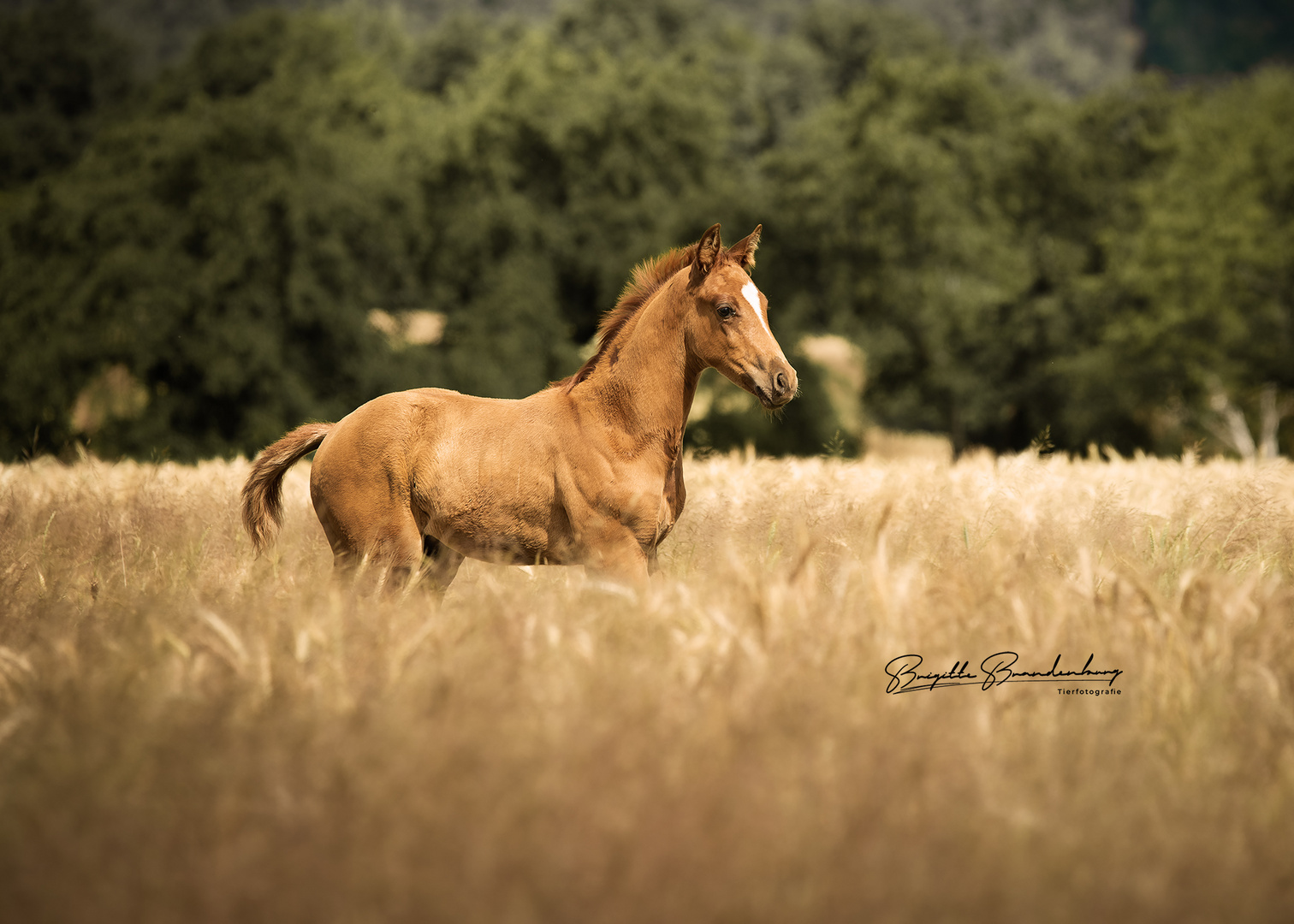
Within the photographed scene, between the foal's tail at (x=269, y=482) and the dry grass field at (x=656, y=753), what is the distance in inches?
43.3

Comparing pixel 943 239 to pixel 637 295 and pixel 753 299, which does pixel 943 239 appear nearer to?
pixel 637 295

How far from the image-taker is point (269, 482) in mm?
6441

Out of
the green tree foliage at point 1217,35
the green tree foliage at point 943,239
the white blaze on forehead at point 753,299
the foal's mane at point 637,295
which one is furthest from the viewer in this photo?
the green tree foliage at point 1217,35

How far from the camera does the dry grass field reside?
8.46ft

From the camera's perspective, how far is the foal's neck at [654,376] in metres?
5.85

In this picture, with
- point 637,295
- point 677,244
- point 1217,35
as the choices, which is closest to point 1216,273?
point 677,244

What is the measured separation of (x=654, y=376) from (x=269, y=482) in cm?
249

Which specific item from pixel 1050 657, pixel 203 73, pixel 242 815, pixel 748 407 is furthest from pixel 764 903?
pixel 203 73

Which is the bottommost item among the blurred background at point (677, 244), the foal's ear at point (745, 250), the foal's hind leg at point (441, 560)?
the foal's hind leg at point (441, 560)

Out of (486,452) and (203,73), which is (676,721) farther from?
(203,73)

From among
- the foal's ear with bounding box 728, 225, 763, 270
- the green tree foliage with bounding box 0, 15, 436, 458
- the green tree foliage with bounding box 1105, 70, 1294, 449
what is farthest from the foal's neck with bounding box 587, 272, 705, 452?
the green tree foliage with bounding box 1105, 70, 1294, 449

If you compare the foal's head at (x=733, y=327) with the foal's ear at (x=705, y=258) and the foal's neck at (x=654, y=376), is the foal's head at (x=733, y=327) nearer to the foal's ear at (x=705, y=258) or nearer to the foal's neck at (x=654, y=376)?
the foal's ear at (x=705, y=258)

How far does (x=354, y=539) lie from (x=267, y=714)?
2594 mm

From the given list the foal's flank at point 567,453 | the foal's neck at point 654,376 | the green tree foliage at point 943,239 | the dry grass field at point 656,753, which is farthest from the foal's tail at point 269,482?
the green tree foliage at point 943,239
